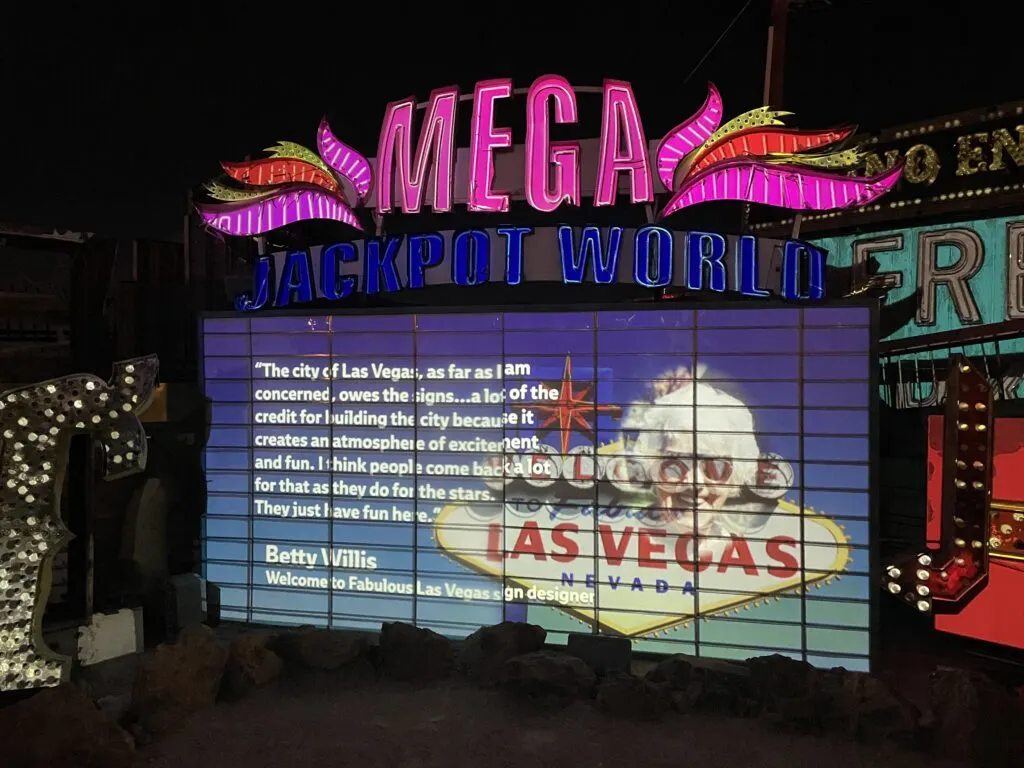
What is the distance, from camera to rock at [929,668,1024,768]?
768cm

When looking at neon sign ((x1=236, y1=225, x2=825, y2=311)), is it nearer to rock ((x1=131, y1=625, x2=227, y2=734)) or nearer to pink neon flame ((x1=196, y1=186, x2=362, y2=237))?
pink neon flame ((x1=196, y1=186, x2=362, y2=237))

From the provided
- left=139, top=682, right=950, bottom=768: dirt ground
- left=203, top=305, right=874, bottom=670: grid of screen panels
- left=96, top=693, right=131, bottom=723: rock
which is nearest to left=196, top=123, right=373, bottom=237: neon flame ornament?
left=203, top=305, right=874, bottom=670: grid of screen panels

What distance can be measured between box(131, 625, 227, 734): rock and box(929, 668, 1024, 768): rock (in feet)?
28.7

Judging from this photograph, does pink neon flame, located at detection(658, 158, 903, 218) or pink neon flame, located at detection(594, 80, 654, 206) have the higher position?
pink neon flame, located at detection(594, 80, 654, 206)

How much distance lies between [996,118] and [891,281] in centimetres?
297

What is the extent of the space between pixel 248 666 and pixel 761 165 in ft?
33.8

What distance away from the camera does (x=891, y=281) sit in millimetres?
12594

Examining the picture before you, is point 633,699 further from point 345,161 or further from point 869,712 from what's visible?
point 345,161

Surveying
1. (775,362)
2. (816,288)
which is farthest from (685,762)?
(816,288)

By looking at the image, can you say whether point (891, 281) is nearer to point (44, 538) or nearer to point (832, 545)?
point (832, 545)

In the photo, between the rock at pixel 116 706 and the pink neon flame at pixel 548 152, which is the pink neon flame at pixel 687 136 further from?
the rock at pixel 116 706

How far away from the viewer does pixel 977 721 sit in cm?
781

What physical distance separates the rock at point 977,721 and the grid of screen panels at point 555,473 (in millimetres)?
1977

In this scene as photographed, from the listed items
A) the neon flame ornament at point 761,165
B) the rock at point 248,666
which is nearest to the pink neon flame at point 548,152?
the neon flame ornament at point 761,165
